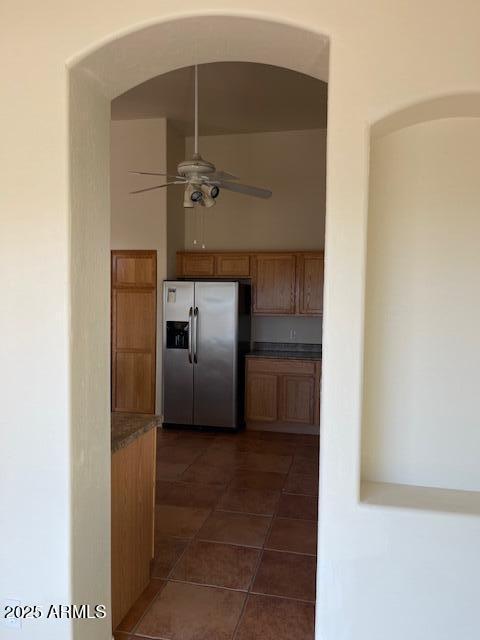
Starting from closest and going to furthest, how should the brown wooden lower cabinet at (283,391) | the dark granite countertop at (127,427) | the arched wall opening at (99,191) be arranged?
1. the arched wall opening at (99,191)
2. the dark granite countertop at (127,427)
3. the brown wooden lower cabinet at (283,391)

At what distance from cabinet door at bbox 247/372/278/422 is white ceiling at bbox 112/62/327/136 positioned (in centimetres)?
281

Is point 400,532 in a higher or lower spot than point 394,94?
lower

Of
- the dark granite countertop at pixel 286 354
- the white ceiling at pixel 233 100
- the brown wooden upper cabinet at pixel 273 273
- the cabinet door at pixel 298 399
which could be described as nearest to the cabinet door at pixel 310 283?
the brown wooden upper cabinet at pixel 273 273

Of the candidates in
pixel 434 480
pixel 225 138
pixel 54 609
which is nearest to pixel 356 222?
pixel 434 480

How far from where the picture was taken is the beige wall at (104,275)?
1560 mm

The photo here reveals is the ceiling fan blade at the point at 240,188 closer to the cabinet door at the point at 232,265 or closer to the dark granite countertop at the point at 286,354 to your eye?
the cabinet door at the point at 232,265

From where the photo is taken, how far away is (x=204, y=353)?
5371mm

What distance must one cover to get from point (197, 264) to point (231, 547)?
3497 millimetres

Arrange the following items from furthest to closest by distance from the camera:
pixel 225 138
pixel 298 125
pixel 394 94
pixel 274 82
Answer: pixel 225 138, pixel 298 125, pixel 274 82, pixel 394 94

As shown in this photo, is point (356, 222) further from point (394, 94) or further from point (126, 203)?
point (126, 203)

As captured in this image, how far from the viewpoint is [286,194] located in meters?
5.77

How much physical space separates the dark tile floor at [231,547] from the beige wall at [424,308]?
109cm

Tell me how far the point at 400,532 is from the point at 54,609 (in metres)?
1.30

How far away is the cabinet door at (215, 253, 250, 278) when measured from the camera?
5.65m
